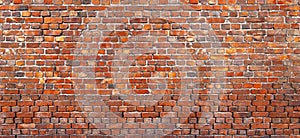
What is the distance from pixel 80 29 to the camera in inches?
143

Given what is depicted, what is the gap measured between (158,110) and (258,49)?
124 centimetres

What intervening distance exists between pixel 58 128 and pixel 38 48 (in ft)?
2.86

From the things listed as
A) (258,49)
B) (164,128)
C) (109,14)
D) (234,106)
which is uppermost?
(109,14)

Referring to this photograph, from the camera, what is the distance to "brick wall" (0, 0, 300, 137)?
3645 millimetres

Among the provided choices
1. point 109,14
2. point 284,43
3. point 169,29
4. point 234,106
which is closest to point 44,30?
point 109,14

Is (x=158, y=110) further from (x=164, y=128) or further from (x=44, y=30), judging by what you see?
(x=44, y=30)

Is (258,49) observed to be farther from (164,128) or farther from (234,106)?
(164,128)

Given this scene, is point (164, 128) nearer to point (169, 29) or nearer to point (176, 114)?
point (176, 114)

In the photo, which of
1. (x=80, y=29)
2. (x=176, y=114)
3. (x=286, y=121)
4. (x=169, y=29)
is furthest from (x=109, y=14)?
(x=286, y=121)

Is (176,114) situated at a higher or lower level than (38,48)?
lower

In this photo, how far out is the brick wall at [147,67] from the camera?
3.64m

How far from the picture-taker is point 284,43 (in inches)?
145

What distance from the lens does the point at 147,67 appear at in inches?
145

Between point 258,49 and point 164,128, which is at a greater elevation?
point 258,49
